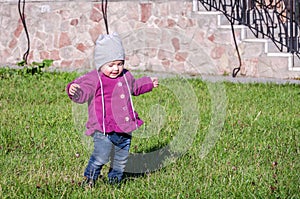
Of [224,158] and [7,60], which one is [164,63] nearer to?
[7,60]

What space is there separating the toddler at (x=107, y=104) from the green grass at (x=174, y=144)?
0.24 m

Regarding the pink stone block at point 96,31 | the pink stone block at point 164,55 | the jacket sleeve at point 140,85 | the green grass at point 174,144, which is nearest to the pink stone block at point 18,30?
the pink stone block at point 96,31

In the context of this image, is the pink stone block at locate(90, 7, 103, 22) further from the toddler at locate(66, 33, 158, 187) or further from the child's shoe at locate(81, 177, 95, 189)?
the child's shoe at locate(81, 177, 95, 189)

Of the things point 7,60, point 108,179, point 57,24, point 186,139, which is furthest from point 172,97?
point 7,60

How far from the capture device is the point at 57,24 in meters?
11.9

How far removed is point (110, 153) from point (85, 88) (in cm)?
47

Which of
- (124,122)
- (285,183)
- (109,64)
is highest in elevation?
(109,64)

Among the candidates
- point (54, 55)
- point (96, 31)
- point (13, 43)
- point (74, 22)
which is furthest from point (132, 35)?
point (13, 43)

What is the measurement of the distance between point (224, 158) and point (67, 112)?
2.40m

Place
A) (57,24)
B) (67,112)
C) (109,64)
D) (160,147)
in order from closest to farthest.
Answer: (109,64) < (160,147) < (67,112) < (57,24)

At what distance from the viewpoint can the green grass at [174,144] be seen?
4383mm

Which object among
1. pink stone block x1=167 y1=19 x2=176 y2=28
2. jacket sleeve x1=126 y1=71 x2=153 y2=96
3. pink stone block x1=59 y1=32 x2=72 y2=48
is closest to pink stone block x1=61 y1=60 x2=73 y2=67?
pink stone block x1=59 y1=32 x2=72 y2=48

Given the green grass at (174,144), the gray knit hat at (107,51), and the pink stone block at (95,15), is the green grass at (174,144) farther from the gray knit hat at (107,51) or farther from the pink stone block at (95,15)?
the pink stone block at (95,15)

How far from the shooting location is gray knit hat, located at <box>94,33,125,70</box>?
4.39 m
